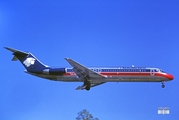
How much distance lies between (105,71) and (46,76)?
7.88m

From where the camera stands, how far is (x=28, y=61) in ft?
147

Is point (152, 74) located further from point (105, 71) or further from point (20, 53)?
point (20, 53)

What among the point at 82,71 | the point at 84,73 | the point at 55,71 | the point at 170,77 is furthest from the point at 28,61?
the point at 170,77

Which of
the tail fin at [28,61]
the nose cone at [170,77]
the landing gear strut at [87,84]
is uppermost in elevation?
the tail fin at [28,61]

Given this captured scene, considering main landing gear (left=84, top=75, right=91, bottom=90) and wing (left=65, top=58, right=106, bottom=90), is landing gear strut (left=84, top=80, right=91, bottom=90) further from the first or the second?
wing (left=65, top=58, right=106, bottom=90)

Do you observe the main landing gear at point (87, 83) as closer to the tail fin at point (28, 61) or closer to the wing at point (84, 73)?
the wing at point (84, 73)

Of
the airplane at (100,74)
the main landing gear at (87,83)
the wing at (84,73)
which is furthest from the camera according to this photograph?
the main landing gear at (87,83)

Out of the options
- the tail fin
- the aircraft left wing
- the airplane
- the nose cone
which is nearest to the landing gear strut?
the airplane

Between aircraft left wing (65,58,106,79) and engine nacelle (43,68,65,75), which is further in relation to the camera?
engine nacelle (43,68,65,75)

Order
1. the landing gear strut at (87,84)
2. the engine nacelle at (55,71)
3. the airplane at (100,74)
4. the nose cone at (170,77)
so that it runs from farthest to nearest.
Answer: the engine nacelle at (55,71)
the landing gear strut at (87,84)
the nose cone at (170,77)
the airplane at (100,74)

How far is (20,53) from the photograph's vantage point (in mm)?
44469

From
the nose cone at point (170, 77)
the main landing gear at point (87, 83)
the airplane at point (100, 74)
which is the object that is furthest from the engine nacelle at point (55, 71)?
the nose cone at point (170, 77)

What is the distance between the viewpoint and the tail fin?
43925 mm

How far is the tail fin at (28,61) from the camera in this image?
144 ft
